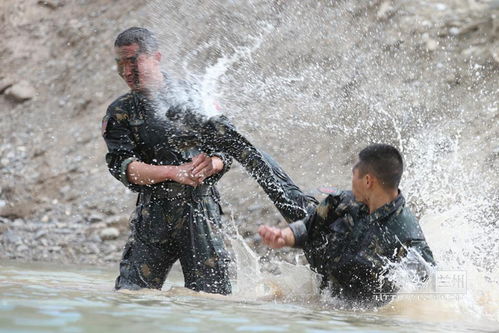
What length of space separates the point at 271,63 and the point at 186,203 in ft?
21.6

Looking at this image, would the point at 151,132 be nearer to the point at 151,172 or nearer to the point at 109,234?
the point at 151,172

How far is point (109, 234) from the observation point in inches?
394

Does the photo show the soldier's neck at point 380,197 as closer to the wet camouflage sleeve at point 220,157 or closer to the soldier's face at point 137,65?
the wet camouflage sleeve at point 220,157

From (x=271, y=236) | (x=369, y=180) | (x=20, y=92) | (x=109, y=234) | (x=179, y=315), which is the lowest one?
(x=179, y=315)

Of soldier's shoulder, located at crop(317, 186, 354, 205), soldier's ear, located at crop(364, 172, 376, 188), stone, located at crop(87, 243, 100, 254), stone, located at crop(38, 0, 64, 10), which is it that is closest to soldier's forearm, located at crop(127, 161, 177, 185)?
soldier's shoulder, located at crop(317, 186, 354, 205)

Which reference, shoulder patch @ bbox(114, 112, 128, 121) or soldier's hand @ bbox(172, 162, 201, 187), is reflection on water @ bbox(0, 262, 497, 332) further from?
shoulder patch @ bbox(114, 112, 128, 121)

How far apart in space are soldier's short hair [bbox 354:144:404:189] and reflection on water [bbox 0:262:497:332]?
70 centimetres

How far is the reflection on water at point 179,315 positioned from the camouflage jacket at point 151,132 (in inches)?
28.5

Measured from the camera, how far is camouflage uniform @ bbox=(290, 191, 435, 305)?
15.8ft

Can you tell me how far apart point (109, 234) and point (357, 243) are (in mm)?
5551

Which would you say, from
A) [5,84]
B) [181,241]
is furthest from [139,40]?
[5,84]

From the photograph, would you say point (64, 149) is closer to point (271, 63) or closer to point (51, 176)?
point (51, 176)

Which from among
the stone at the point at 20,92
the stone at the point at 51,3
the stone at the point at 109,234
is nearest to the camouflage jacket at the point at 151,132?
the stone at the point at 109,234

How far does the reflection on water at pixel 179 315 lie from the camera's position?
3.60 metres
